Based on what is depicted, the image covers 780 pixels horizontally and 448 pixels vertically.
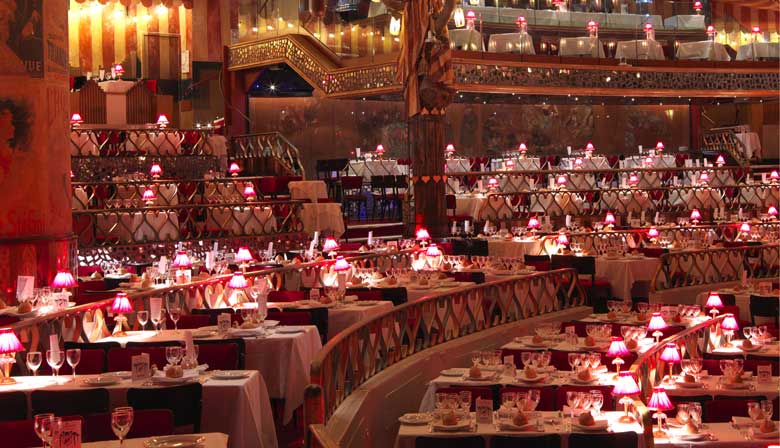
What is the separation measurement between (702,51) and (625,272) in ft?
37.5

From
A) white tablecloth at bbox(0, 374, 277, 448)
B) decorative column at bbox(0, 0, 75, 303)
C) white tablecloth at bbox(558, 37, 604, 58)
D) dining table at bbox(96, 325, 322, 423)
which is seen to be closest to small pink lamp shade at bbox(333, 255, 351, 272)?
decorative column at bbox(0, 0, 75, 303)

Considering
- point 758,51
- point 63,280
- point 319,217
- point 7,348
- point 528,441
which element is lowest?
point 528,441

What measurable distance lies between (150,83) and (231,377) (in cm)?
1732

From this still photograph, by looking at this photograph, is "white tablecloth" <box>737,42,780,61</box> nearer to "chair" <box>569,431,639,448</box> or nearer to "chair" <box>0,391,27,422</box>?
"chair" <box>569,431,639,448</box>

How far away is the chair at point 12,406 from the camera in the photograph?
619 cm

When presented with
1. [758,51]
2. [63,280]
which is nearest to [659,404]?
[63,280]

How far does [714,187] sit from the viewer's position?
2275cm

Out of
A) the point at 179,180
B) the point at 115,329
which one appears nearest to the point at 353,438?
the point at 115,329

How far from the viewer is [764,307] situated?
11836 mm

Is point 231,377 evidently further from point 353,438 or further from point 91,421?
point 91,421

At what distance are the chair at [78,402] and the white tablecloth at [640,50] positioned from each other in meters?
19.0

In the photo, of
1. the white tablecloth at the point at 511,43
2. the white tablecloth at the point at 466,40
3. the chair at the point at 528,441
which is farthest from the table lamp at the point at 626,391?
the white tablecloth at the point at 511,43

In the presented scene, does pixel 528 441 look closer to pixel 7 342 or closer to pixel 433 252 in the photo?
pixel 7 342

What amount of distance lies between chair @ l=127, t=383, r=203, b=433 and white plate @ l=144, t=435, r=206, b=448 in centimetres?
118
